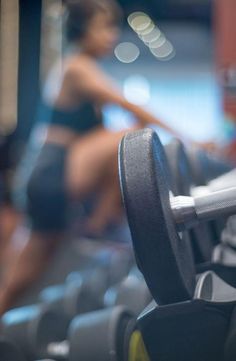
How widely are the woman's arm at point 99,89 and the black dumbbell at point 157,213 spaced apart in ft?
3.99

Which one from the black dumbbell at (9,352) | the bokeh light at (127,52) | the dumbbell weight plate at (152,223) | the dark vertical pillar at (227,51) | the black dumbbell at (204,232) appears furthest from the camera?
the bokeh light at (127,52)

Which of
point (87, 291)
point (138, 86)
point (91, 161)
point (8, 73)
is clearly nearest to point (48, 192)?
point (91, 161)

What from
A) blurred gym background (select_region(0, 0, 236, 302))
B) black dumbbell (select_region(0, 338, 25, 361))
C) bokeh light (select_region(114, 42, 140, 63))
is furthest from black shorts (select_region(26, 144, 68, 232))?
bokeh light (select_region(114, 42, 140, 63))

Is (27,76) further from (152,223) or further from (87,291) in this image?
(152,223)

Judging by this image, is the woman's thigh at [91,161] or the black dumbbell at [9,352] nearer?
the black dumbbell at [9,352]

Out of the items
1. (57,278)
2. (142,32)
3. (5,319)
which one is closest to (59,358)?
(5,319)

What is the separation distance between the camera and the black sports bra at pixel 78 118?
7.02ft

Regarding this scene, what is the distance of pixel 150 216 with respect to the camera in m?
0.74

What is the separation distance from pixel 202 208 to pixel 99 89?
1.33 m

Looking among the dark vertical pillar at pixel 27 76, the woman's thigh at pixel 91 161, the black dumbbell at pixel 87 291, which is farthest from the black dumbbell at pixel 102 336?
the dark vertical pillar at pixel 27 76

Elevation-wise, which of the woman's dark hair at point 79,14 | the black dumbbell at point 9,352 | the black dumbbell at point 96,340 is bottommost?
the black dumbbell at point 9,352

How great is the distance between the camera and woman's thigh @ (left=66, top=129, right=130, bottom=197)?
206 centimetres

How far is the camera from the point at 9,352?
1.18 metres

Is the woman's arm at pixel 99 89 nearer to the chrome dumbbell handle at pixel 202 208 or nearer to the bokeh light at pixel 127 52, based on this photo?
the chrome dumbbell handle at pixel 202 208
